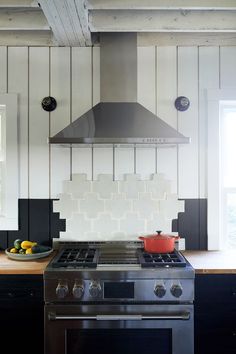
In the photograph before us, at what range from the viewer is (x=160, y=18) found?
2.15 m

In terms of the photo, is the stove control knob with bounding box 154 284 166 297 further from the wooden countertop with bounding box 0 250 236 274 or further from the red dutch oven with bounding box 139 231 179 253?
the red dutch oven with bounding box 139 231 179 253

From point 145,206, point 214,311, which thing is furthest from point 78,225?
point 214,311

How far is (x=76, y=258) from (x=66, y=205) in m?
0.54

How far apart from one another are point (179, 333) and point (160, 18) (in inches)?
79.6

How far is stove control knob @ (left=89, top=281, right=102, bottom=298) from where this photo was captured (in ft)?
6.26

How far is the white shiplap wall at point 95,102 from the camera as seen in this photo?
2.57 metres

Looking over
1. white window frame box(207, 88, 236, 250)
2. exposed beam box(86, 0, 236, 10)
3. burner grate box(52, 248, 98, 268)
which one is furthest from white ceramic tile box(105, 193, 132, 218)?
exposed beam box(86, 0, 236, 10)

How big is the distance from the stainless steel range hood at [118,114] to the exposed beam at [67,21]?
0.65 ft

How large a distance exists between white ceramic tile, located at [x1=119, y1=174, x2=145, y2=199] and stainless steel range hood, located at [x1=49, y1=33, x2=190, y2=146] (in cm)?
55

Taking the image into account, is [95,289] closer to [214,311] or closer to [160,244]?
[160,244]

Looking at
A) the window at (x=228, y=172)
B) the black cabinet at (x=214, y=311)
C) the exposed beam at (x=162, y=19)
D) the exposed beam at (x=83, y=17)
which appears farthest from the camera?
the window at (x=228, y=172)

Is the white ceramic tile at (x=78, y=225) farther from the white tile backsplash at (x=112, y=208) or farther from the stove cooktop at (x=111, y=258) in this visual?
the stove cooktop at (x=111, y=258)

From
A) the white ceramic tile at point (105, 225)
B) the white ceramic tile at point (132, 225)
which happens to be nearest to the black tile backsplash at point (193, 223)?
the white ceramic tile at point (132, 225)

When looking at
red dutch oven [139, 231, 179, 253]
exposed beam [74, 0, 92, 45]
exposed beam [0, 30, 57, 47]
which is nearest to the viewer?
exposed beam [74, 0, 92, 45]
